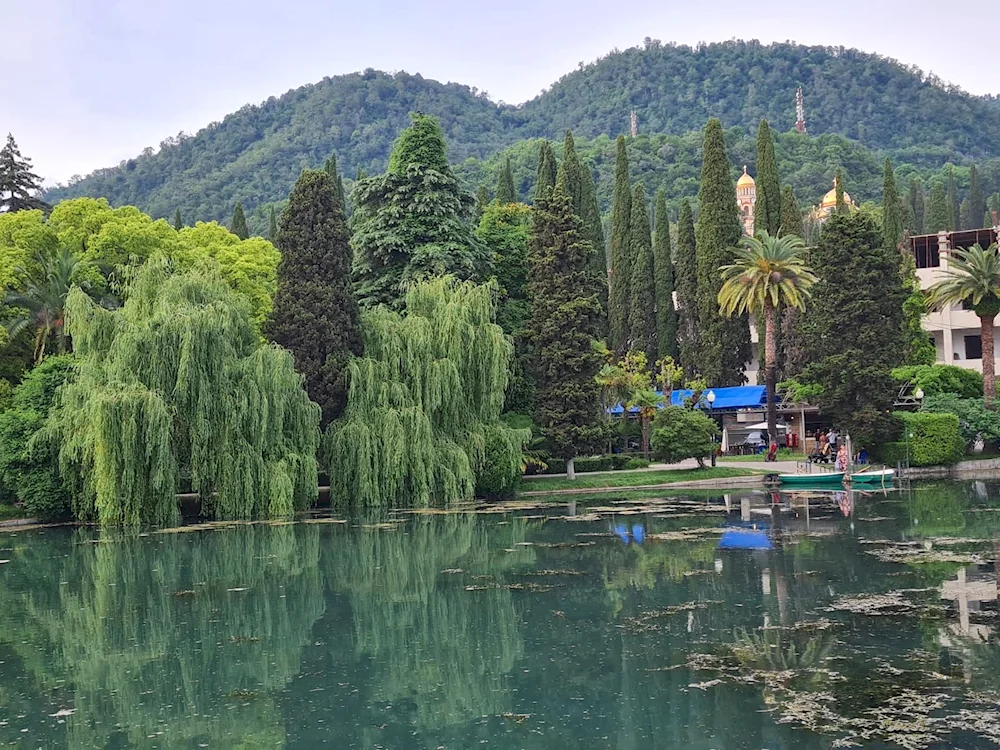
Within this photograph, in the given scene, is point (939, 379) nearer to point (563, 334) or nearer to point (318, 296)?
point (563, 334)

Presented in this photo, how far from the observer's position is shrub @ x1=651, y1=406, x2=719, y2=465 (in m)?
47.2

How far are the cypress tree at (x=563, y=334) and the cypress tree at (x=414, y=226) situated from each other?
3.16 metres

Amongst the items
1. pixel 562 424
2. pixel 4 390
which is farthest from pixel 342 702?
pixel 562 424

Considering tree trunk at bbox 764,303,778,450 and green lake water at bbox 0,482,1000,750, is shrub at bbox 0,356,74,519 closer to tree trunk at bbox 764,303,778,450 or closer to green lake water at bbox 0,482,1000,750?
green lake water at bbox 0,482,1000,750

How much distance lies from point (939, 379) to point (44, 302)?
129ft

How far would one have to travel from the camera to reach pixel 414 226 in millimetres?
48688

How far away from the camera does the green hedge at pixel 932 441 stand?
49469mm

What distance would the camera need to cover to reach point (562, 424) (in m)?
46.3

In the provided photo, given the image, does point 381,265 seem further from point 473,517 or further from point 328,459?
point 473,517

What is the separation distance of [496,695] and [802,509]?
75.5 feet

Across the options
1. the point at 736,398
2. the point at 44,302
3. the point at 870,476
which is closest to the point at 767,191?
the point at 736,398

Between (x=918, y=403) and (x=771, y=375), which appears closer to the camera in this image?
(x=771, y=375)

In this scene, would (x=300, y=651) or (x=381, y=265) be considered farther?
(x=381, y=265)

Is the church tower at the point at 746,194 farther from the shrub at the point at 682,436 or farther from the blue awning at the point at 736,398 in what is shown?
the shrub at the point at 682,436
